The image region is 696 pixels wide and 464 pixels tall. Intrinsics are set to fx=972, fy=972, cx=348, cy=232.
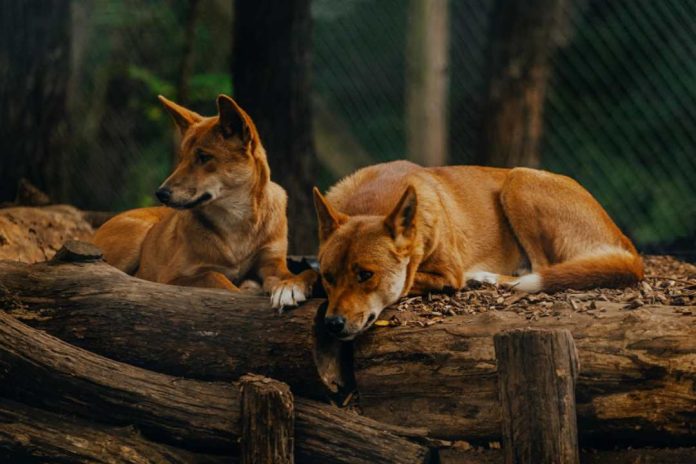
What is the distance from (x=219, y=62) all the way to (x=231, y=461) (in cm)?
768

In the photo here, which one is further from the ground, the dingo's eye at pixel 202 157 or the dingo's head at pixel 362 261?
the dingo's eye at pixel 202 157

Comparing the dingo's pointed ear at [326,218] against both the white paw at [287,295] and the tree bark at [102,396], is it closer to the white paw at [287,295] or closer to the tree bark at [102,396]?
the white paw at [287,295]

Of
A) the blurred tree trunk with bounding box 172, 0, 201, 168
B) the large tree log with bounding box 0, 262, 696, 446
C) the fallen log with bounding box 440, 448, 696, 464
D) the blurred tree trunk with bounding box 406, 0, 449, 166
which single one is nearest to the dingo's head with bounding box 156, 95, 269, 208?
the large tree log with bounding box 0, 262, 696, 446

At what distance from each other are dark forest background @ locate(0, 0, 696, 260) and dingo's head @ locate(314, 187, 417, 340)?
2417mm

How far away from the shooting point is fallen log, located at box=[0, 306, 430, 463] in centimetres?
419

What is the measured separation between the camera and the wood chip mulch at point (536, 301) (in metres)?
4.39

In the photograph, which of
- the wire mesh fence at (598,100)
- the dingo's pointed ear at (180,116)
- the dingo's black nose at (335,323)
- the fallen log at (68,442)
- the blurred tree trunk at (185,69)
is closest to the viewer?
the fallen log at (68,442)

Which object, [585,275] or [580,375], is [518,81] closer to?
[585,275]

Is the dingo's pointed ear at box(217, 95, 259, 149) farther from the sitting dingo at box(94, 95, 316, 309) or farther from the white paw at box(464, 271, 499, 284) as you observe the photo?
the white paw at box(464, 271, 499, 284)

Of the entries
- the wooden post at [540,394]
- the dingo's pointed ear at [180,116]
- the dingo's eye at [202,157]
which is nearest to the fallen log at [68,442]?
the wooden post at [540,394]

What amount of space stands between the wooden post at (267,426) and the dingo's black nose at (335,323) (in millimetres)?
336

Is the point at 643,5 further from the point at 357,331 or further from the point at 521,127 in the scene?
the point at 357,331

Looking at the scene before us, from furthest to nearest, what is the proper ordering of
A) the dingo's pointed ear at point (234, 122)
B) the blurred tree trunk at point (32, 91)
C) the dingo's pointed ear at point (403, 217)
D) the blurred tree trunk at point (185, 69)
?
the blurred tree trunk at point (185, 69), the blurred tree trunk at point (32, 91), the dingo's pointed ear at point (234, 122), the dingo's pointed ear at point (403, 217)

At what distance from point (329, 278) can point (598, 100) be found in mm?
4025
